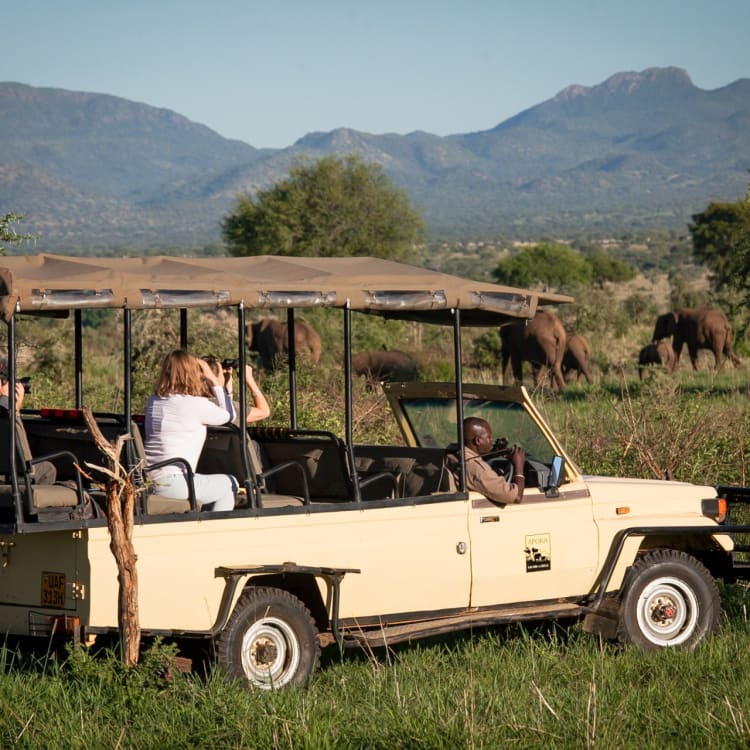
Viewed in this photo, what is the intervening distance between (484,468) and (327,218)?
1683 inches

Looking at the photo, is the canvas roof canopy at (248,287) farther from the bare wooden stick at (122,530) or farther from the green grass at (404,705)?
the green grass at (404,705)

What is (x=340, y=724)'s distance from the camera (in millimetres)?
6234

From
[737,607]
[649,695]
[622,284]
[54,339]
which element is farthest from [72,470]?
[622,284]

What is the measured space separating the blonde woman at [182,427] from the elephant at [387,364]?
56.6 ft

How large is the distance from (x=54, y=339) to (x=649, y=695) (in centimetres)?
1643

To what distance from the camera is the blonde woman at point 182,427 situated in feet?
24.2

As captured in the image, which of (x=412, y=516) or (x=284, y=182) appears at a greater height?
(x=284, y=182)

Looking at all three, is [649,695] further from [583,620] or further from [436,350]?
[436,350]

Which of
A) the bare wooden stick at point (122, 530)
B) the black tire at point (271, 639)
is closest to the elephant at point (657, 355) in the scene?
the black tire at point (271, 639)

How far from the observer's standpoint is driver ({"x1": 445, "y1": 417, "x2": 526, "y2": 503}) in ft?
25.7

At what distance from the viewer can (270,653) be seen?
7195 mm

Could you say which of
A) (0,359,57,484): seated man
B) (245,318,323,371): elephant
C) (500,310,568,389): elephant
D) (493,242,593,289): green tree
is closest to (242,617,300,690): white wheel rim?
(0,359,57,484): seated man

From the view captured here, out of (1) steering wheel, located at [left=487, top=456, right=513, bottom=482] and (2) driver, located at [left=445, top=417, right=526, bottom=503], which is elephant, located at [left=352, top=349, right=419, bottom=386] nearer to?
(1) steering wheel, located at [left=487, top=456, right=513, bottom=482]

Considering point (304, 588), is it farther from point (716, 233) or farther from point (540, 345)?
point (716, 233)
